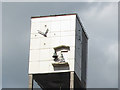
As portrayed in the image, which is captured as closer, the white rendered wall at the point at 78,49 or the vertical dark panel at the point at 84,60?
the white rendered wall at the point at 78,49

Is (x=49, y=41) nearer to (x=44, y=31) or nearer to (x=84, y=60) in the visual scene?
(x=44, y=31)

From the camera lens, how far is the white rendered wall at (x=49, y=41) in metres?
80.4

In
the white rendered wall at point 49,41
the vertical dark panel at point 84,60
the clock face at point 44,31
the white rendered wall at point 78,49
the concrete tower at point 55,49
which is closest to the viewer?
the concrete tower at point 55,49

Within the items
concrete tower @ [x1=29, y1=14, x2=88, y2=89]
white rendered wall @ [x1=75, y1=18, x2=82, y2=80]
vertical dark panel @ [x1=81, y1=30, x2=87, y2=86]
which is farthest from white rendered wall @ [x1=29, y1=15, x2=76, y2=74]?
vertical dark panel @ [x1=81, y1=30, x2=87, y2=86]

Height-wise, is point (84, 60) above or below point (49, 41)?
below

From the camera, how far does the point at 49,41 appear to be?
81312 millimetres

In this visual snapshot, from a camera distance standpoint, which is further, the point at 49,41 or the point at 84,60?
the point at 84,60

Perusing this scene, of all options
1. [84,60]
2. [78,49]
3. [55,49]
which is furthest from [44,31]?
[84,60]

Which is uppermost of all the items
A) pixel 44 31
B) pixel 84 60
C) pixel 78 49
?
pixel 44 31

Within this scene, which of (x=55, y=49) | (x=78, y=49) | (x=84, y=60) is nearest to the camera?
(x=55, y=49)

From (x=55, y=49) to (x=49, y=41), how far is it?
1.72 metres

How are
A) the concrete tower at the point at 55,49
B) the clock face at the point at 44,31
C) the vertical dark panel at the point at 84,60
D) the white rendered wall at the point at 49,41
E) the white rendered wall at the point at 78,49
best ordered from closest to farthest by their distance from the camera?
the concrete tower at the point at 55,49 < the white rendered wall at the point at 49,41 < the white rendered wall at the point at 78,49 < the clock face at the point at 44,31 < the vertical dark panel at the point at 84,60

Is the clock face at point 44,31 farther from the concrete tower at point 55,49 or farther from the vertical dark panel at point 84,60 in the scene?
the vertical dark panel at point 84,60

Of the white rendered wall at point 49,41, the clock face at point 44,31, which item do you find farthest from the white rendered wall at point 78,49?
the clock face at point 44,31
